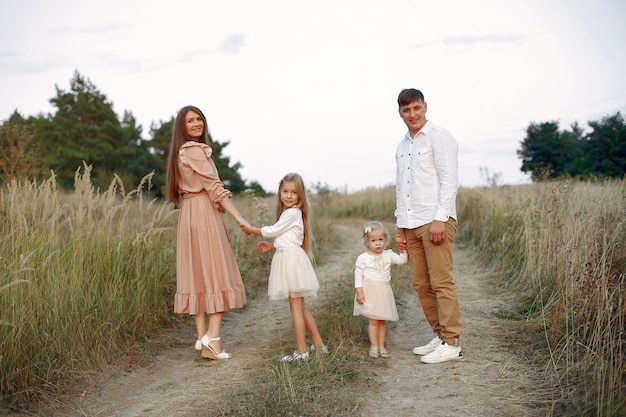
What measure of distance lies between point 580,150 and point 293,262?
4121 centimetres

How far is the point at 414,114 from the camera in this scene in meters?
4.50

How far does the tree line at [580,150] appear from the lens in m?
29.8

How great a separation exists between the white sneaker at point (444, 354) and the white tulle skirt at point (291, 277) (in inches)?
41.2

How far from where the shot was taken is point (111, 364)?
15.1 feet

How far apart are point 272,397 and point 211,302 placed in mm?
1473

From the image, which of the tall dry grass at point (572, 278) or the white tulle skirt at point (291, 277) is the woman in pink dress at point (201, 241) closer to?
the white tulle skirt at point (291, 277)

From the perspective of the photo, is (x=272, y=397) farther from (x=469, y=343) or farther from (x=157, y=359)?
(x=469, y=343)

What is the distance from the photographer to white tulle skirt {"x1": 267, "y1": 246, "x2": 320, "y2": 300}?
14.7ft

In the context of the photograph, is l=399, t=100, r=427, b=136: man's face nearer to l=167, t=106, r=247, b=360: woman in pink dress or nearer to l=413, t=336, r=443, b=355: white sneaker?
l=167, t=106, r=247, b=360: woman in pink dress

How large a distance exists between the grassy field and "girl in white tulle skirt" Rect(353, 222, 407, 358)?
0.24 meters

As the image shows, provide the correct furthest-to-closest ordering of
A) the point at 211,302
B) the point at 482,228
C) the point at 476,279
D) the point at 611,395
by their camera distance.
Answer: the point at 482,228 → the point at 476,279 → the point at 211,302 → the point at 611,395

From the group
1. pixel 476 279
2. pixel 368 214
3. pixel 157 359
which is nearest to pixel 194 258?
pixel 157 359

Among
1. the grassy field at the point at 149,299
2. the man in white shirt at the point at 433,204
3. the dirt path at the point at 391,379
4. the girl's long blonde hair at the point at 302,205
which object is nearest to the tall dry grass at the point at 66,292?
the grassy field at the point at 149,299

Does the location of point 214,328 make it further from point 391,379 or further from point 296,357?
point 391,379
